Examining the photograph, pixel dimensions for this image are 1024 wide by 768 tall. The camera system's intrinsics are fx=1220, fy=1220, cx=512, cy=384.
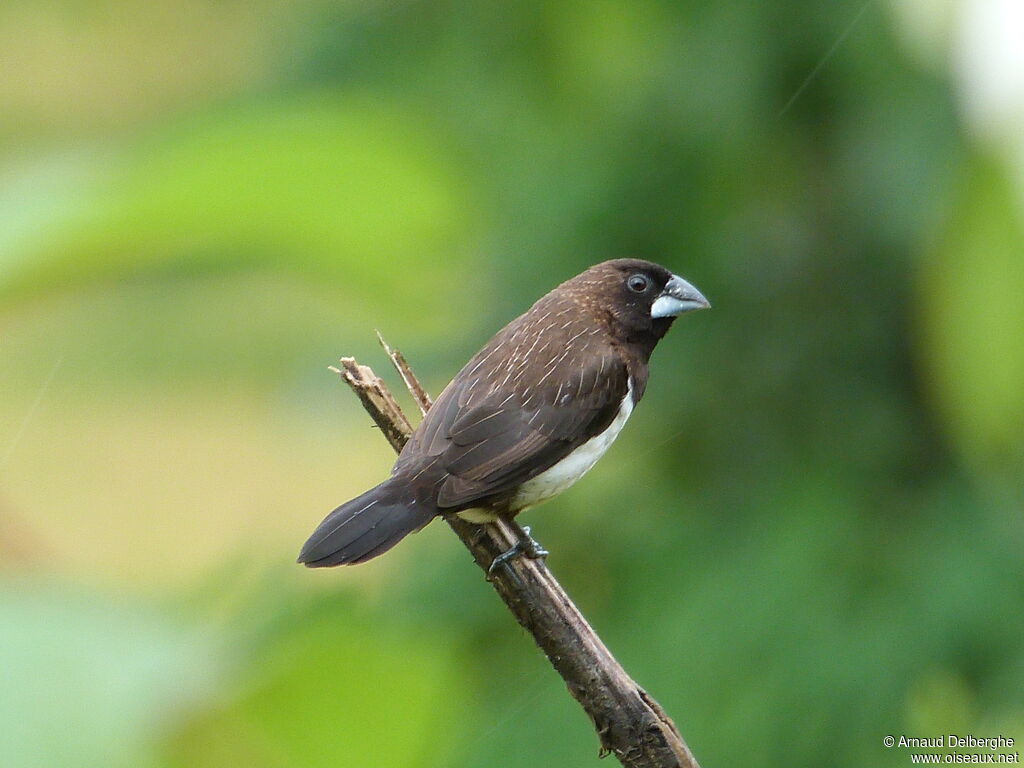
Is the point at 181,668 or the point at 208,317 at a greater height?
the point at 208,317

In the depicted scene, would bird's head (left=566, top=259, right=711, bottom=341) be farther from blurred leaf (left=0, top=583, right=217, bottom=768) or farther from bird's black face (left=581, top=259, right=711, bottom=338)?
blurred leaf (left=0, top=583, right=217, bottom=768)

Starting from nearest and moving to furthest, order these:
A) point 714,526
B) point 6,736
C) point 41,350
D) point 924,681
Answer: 1. point 6,736
2. point 41,350
3. point 924,681
4. point 714,526

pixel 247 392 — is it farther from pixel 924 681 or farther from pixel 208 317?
pixel 924 681

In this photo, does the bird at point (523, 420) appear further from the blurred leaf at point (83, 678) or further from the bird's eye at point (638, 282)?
the blurred leaf at point (83, 678)

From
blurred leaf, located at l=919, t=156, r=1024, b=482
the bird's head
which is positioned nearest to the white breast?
the bird's head

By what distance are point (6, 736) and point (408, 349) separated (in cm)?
367

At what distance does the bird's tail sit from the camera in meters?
2.41

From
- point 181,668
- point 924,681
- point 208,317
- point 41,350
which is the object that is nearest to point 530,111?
point 208,317

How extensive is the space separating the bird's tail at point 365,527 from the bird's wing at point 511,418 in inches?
3.5

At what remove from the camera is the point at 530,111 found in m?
4.81

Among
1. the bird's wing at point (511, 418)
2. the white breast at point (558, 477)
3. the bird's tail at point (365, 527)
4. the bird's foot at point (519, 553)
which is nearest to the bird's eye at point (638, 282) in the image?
the bird's wing at point (511, 418)

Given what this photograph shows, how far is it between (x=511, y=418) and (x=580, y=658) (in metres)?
0.65

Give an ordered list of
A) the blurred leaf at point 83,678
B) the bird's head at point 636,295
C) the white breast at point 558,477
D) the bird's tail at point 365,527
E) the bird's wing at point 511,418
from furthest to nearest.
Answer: the bird's head at point 636,295 < the white breast at point 558,477 < the bird's wing at point 511,418 < the bird's tail at point 365,527 < the blurred leaf at point 83,678

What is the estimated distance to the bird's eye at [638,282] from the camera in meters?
3.49
